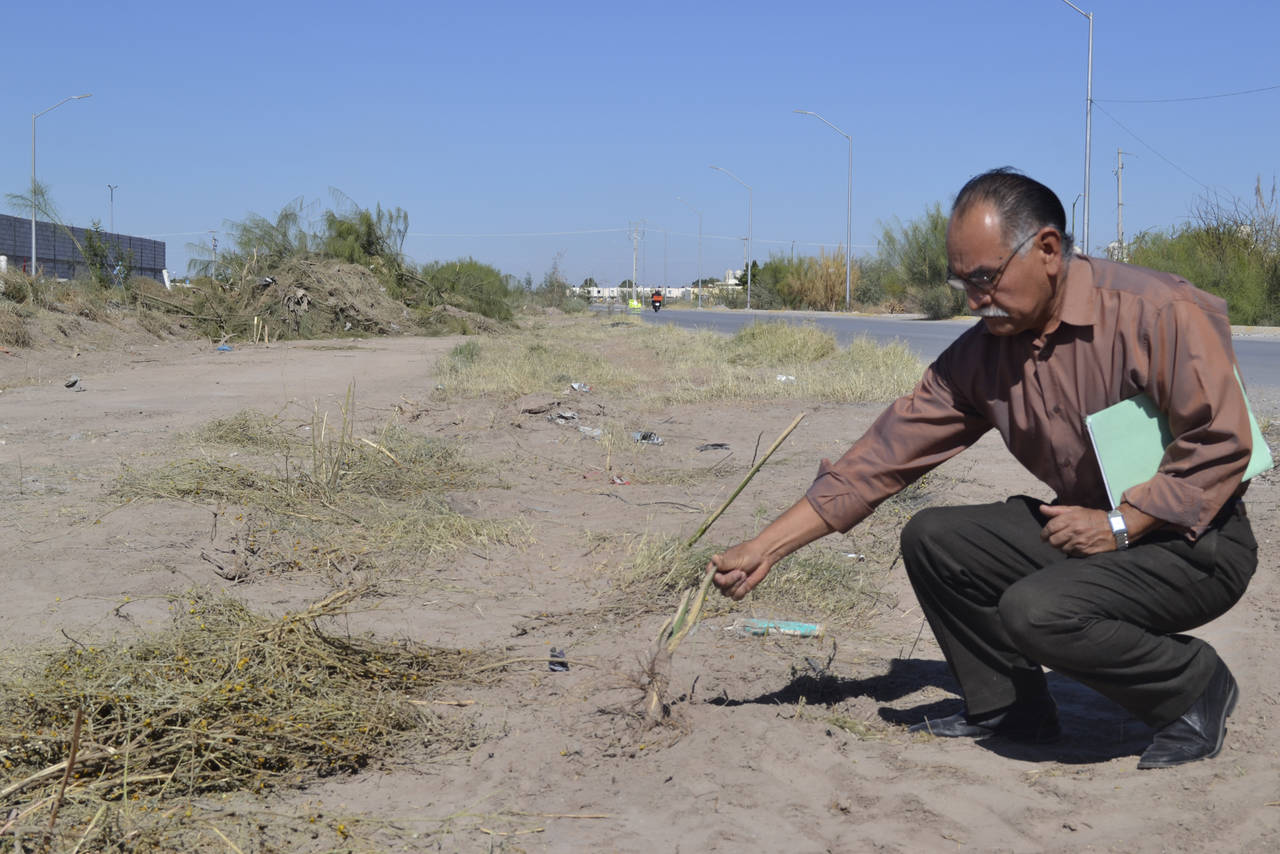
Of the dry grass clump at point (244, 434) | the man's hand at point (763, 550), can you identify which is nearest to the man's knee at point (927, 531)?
the man's hand at point (763, 550)

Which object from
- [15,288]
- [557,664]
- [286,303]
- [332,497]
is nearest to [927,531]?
[557,664]

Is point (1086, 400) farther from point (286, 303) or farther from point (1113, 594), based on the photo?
point (286, 303)

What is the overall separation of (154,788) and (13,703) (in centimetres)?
57

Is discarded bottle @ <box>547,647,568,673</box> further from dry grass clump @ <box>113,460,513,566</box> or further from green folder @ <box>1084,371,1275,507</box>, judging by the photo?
green folder @ <box>1084,371,1275,507</box>

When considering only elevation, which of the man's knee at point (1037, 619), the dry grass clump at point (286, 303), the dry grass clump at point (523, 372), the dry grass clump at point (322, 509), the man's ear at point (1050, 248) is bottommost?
the dry grass clump at point (322, 509)

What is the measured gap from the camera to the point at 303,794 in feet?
9.34

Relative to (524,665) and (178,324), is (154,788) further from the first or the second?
(178,324)

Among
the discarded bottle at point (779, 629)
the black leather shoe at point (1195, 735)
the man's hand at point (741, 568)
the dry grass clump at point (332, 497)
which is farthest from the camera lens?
the dry grass clump at point (332, 497)

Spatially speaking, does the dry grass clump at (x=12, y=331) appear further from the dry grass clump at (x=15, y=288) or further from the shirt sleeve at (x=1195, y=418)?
the shirt sleeve at (x=1195, y=418)

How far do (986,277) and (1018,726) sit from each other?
1.27m

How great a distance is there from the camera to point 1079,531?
2758 millimetres

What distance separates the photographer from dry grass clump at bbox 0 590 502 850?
2.74 metres

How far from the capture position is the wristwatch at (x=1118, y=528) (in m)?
2.70

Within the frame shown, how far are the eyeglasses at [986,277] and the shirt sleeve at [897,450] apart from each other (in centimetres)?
36
